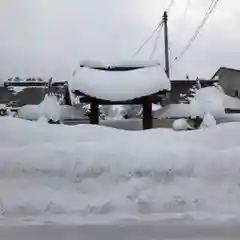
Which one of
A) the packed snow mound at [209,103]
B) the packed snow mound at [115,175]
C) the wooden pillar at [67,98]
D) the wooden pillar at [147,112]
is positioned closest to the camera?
the packed snow mound at [115,175]

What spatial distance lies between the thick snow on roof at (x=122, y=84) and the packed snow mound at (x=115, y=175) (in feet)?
14.0

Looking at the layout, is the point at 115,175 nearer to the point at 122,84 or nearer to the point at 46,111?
the point at 122,84

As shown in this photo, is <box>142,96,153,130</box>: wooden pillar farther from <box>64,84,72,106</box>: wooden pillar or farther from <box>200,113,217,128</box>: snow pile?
<box>64,84,72,106</box>: wooden pillar

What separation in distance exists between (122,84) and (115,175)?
519 cm

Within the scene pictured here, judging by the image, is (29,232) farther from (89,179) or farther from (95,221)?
(89,179)

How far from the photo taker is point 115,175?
4.43 m

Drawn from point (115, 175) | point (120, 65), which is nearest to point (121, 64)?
point (120, 65)

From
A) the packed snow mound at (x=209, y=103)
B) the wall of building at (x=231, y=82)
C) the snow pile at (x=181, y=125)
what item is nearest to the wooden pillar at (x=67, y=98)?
the snow pile at (x=181, y=125)

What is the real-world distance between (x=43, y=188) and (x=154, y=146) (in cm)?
139

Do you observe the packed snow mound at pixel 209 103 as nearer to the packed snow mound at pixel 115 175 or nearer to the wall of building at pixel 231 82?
the packed snow mound at pixel 115 175

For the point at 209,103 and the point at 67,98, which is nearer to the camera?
the point at 209,103

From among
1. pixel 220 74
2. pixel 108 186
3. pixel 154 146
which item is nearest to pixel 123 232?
pixel 108 186

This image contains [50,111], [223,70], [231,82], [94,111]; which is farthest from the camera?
[223,70]

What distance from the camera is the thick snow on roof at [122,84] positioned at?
30.7 feet
